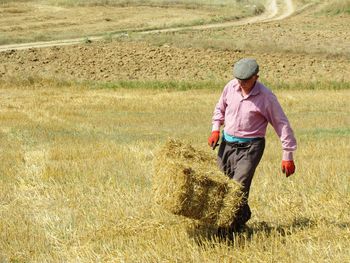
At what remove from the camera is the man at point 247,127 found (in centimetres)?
700

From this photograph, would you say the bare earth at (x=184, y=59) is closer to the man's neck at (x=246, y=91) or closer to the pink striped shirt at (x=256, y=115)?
the pink striped shirt at (x=256, y=115)

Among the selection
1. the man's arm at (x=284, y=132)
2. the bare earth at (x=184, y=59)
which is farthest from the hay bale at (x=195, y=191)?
the bare earth at (x=184, y=59)

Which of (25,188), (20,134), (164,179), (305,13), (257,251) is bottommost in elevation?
(305,13)

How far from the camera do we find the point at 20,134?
1655 cm

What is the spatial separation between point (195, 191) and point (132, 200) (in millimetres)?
2378

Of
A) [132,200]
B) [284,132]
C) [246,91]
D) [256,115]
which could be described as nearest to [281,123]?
[284,132]

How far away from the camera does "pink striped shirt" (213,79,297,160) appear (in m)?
7.06

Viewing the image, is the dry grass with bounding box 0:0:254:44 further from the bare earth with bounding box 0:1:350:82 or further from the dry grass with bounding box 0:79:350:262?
the dry grass with bounding box 0:79:350:262

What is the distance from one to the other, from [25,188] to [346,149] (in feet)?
22.0

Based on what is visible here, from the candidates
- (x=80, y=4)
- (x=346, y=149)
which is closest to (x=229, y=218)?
(x=346, y=149)

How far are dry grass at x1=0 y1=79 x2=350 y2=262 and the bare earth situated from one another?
1312 centimetres

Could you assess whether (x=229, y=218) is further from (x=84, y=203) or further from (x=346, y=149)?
(x=346, y=149)

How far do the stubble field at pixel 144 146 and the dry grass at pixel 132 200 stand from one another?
22 mm

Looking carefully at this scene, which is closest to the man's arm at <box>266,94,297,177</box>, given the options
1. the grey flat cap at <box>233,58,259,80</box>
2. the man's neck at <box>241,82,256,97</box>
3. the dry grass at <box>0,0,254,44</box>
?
the man's neck at <box>241,82,256,97</box>
